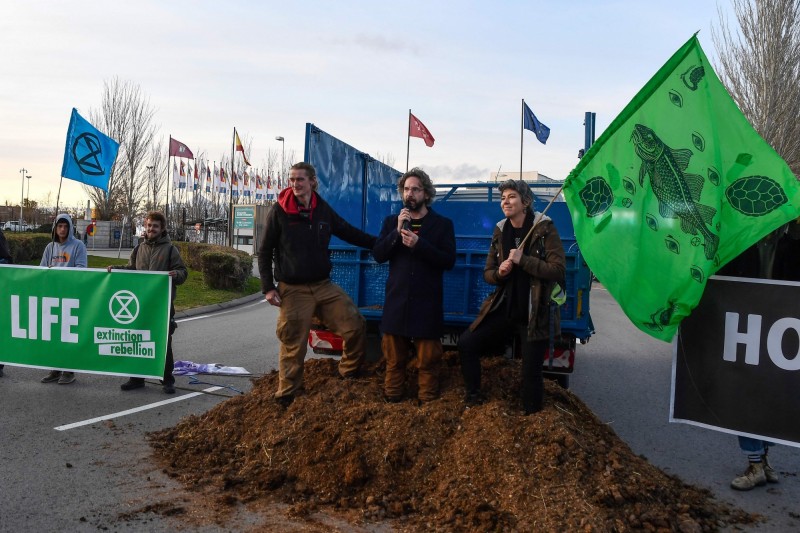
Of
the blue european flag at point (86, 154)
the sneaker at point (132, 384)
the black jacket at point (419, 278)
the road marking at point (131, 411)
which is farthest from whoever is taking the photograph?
the blue european flag at point (86, 154)

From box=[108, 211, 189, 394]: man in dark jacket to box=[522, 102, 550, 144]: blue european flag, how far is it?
414 inches

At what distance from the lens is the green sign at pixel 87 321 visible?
7051mm

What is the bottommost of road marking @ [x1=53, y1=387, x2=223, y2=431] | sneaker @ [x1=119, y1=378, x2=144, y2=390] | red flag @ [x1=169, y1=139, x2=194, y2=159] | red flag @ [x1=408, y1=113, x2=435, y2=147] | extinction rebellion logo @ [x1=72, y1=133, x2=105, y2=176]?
road marking @ [x1=53, y1=387, x2=223, y2=431]

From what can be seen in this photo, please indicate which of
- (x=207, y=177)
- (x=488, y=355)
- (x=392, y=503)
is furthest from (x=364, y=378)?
(x=207, y=177)

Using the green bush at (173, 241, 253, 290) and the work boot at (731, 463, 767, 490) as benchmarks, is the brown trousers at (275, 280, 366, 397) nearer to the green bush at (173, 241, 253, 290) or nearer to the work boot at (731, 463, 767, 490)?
the work boot at (731, 463, 767, 490)

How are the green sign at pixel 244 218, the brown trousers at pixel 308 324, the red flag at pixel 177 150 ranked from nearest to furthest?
the brown trousers at pixel 308 324, the red flag at pixel 177 150, the green sign at pixel 244 218

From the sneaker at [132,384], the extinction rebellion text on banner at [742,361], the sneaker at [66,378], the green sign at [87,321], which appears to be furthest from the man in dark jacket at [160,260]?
the extinction rebellion text on banner at [742,361]

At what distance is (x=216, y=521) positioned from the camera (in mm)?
3926

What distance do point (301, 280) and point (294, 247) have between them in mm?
281

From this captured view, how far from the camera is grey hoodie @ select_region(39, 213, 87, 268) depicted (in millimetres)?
7586

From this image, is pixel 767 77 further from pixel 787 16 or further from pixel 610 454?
pixel 610 454

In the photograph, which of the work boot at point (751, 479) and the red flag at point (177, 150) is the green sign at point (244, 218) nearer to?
the red flag at point (177, 150)

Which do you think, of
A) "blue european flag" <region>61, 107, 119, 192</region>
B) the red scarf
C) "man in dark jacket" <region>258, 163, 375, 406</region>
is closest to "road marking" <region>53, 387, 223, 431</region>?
"man in dark jacket" <region>258, 163, 375, 406</region>

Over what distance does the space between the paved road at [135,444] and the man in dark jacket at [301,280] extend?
142cm
